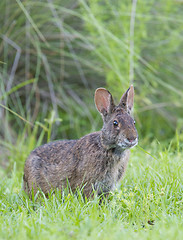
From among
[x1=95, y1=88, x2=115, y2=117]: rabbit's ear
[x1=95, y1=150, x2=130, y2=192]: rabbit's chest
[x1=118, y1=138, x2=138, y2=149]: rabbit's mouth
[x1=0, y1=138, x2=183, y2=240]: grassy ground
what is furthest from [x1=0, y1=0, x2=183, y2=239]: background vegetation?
[x1=95, y1=88, x2=115, y2=117]: rabbit's ear

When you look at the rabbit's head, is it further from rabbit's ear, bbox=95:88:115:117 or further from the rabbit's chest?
the rabbit's chest

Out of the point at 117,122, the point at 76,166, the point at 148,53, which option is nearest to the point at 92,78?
the point at 148,53

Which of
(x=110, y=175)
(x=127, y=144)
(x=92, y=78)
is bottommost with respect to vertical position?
(x=110, y=175)

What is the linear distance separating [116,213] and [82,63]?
152 inches

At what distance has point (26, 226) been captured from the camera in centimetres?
278

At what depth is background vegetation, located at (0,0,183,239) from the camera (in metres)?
3.67

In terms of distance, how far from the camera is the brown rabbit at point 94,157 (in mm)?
3631

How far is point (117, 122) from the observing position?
11.9 ft

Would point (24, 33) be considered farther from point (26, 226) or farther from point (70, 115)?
point (26, 226)

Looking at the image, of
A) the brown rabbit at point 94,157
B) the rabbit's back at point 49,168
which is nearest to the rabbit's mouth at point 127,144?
the brown rabbit at point 94,157

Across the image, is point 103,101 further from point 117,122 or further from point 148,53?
point 148,53

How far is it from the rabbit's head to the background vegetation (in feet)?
1.38

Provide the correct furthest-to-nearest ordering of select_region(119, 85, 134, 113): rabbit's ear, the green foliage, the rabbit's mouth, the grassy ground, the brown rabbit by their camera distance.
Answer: the green foliage
select_region(119, 85, 134, 113): rabbit's ear
the brown rabbit
the rabbit's mouth
the grassy ground

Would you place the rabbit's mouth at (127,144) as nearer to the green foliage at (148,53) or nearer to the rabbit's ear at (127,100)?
the rabbit's ear at (127,100)
